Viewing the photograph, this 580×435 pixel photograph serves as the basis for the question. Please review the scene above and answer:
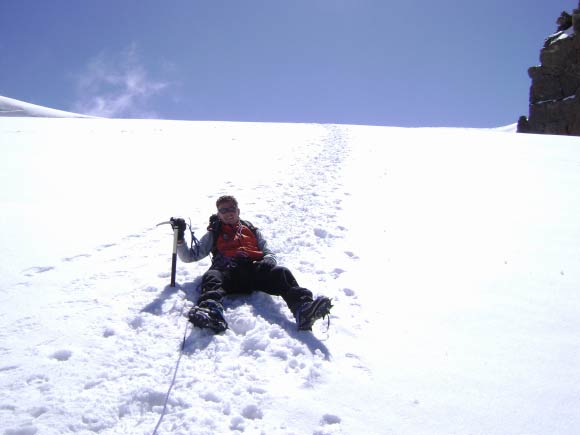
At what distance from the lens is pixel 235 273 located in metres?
4.21

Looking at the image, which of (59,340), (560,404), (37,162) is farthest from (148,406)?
(37,162)

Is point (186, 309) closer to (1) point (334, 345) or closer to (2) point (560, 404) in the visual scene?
(1) point (334, 345)

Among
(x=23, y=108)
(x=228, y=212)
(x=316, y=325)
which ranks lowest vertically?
(x=316, y=325)

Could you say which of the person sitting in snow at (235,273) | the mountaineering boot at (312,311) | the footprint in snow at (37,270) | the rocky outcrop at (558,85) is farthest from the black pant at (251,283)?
the rocky outcrop at (558,85)

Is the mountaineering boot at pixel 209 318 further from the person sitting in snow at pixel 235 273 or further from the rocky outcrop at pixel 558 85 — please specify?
the rocky outcrop at pixel 558 85

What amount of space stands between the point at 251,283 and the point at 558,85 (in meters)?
65.3

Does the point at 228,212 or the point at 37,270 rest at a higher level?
the point at 228,212

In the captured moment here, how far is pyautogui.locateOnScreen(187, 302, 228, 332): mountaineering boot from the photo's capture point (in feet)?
11.2

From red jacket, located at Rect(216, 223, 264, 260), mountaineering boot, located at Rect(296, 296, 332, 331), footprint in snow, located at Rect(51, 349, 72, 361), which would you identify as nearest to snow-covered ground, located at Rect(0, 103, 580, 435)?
footprint in snow, located at Rect(51, 349, 72, 361)

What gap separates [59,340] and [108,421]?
1102mm

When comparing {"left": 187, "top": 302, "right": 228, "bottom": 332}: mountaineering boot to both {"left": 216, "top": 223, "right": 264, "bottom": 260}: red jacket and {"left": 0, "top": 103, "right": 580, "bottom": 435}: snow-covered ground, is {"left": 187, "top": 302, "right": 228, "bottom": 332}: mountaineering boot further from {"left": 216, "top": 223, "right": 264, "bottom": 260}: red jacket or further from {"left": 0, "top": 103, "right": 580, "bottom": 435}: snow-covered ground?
{"left": 216, "top": 223, "right": 264, "bottom": 260}: red jacket

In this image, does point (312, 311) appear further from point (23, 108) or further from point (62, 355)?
point (23, 108)

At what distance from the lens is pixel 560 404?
2842mm

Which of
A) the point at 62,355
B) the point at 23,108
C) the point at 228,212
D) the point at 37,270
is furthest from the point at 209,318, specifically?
the point at 23,108
